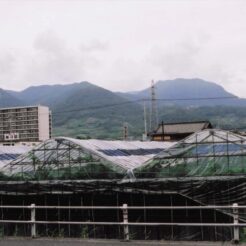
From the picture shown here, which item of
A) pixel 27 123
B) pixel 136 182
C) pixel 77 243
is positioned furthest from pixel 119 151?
pixel 27 123

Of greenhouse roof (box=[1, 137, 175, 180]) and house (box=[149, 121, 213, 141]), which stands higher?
house (box=[149, 121, 213, 141])

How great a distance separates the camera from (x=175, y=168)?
1908 centimetres

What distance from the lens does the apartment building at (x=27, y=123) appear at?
515 ft

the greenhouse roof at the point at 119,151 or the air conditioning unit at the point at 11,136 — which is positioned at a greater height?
the air conditioning unit at the point at 11,136

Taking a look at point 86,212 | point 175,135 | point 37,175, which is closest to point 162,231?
point 86,212

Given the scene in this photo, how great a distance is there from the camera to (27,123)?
160 metres

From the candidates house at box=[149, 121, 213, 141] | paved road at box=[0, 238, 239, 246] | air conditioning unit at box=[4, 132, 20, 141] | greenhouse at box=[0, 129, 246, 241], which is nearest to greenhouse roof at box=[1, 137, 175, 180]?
greenhouse at box=[0, 129, 246, 241]

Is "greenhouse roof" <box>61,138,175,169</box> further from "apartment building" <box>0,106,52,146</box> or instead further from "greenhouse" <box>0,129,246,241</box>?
"apartment building" <box>0,106,52,146</box>

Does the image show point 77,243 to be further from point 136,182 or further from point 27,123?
point 27,123

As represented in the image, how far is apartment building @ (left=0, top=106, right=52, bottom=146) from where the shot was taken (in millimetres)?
157000

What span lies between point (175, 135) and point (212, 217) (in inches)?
2257

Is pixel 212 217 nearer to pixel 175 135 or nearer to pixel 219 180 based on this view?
pixel 219 180

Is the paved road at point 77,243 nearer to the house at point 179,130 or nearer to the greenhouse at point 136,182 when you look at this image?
the greenhouse at point 136,182

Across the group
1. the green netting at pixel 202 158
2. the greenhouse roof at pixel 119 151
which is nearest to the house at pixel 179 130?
the greenhouse roof at pixel 119 151
